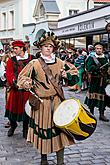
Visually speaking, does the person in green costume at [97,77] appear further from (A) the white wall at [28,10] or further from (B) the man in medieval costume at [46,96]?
(A) the white wall at [28,10]

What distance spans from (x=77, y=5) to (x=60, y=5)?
147 cm

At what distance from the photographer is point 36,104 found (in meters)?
4.99

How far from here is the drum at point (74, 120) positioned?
15.1 feet

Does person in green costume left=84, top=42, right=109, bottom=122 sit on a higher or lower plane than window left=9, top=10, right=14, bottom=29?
lower

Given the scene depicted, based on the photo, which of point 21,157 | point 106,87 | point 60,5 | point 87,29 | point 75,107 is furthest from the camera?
point 60,5

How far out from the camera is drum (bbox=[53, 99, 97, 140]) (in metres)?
4.61

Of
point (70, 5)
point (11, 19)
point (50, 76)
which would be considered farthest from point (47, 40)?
point (11, 19)

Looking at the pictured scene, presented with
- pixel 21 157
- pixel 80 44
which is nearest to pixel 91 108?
pixel 21 157

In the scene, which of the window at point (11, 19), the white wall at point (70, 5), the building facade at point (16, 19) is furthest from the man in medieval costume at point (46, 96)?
the window at point (11, 19)

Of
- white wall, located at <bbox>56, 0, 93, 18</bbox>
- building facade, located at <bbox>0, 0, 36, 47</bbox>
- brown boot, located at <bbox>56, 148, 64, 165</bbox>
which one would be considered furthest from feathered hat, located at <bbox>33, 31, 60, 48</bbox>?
white wall, located at <bbox>56, 0, 93, 18</bbox>

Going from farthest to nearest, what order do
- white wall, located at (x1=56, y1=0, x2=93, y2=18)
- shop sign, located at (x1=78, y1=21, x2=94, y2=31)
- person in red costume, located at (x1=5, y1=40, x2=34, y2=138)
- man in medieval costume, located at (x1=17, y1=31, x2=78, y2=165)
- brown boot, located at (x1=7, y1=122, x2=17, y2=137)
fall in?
1. white wall, located at (x1=56, y1=0, x2=93, y2=18)
2. shop sign, located at (x1=78, y1=21, x2=94, y2=31)
3. brown boot, located at (x1=7, y1=122, x2=17, y2=137)
4. person in red costume, located at (x1=5, y1=40, x2=34, y2=138)
5. man in medieval costume, located at (x1=17, y1=31, x2=78, y2=165)

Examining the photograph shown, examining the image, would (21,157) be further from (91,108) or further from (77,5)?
(77,5)

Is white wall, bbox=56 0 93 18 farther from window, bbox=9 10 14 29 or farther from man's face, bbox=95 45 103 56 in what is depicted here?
man's face, bbox=95 45 103 56

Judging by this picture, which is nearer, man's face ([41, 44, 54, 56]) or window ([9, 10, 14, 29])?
man's face ([41, 44, 54, 56])
